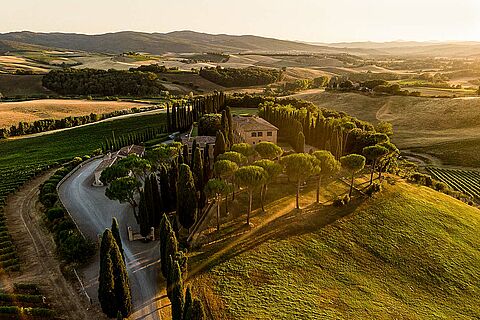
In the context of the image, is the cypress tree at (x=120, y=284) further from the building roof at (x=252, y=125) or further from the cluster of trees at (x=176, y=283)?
the building roof at (x=252, y=125)

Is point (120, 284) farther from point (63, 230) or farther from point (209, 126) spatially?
point (209, 126)

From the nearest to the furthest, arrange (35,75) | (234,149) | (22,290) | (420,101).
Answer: (22,290)
(234,149)
(420,101)
(35,75)

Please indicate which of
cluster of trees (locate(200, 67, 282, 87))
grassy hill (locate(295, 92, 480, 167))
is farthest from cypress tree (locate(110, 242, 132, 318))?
cluster of trees (locate(200, 67, 282, 87))

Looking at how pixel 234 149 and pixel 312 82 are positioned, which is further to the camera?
pixel 312 82

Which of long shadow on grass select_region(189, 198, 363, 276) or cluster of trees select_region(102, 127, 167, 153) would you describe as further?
cluster of trees select_region(102, 127, 167, 153)

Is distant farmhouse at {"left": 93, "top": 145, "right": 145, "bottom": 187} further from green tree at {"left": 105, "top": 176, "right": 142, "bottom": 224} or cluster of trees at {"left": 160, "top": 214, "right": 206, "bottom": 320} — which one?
cluster of trees at {"left": 160, "top": 214, "right": 206, "bottom": 320}

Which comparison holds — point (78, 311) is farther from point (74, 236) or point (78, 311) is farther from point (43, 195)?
point (43, 195)

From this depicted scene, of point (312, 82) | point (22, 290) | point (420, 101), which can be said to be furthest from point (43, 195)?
point (312, 82)
